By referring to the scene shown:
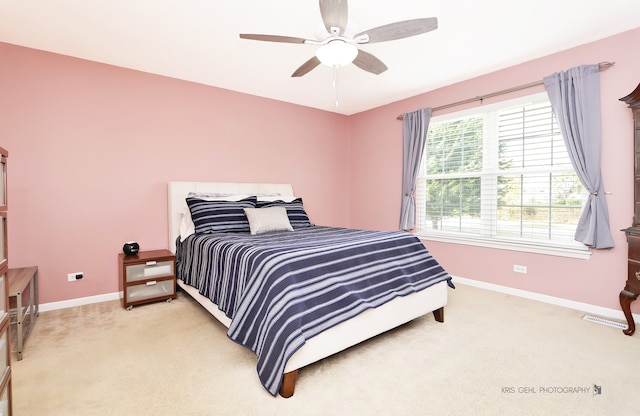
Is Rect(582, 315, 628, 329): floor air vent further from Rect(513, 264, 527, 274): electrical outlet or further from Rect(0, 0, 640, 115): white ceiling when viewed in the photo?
Rect(0, 0, 640, 115): white ceiling

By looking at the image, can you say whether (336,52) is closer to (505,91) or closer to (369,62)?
(369,62)

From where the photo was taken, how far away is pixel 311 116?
4.98 m

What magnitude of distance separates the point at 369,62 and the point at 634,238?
7.98 ft

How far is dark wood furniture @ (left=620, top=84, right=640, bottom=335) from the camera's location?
2.34 metres

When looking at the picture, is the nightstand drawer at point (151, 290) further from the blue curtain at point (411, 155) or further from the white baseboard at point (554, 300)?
the white baseboard at point (554, 300)

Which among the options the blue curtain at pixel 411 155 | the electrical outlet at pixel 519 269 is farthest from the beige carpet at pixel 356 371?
the blue curtain at pixel 411 155

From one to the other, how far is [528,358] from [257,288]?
1888mm

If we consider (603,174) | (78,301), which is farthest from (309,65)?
(78,301)

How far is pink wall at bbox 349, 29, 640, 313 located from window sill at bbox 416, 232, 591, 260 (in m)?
0.05

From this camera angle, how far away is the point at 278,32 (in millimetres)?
2719

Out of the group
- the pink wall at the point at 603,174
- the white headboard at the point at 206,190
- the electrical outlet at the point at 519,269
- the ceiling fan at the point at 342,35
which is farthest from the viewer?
the white headboard at the point at 206,190

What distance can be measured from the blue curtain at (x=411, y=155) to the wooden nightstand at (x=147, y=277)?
A: 119 inches

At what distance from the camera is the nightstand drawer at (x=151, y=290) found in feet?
10.1

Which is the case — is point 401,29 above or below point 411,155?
above
